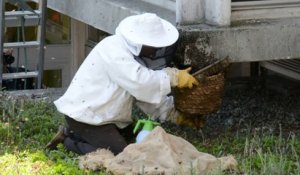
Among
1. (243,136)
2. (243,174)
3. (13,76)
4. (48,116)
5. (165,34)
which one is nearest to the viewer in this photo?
(243,174)

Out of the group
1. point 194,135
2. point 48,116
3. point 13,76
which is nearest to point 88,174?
point 194,135

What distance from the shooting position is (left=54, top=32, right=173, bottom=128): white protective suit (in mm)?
6367

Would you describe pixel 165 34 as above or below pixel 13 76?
above

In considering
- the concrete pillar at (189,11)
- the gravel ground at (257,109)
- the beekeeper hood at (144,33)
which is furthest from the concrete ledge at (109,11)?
the gravel ground at (257,109)

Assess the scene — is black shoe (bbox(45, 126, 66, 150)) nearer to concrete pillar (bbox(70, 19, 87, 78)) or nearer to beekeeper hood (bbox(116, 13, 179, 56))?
beekeeper hood (bbox(116, 13, 179, 56))

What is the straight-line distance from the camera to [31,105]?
26.8ft

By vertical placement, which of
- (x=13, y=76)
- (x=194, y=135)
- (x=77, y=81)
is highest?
(x=77, y=81)

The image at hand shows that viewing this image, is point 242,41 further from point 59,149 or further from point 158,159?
point 59,149

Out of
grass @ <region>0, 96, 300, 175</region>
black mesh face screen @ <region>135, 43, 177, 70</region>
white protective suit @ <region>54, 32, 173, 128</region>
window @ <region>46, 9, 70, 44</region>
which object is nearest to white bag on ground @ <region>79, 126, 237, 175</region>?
grass @ <region>0, 96, 300, 175</region>

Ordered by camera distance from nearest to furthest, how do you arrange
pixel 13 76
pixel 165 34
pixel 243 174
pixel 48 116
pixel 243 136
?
pixel 243 174
pixel 165 34
pixel 243 136
pixel 48 116
pixel 13 76

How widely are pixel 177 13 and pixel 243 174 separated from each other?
6.39ft

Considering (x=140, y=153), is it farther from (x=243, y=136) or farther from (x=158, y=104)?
(x=243, y=136)

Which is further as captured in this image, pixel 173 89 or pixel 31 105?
pixel 31 105

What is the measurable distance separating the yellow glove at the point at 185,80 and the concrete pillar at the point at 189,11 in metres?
0.79
